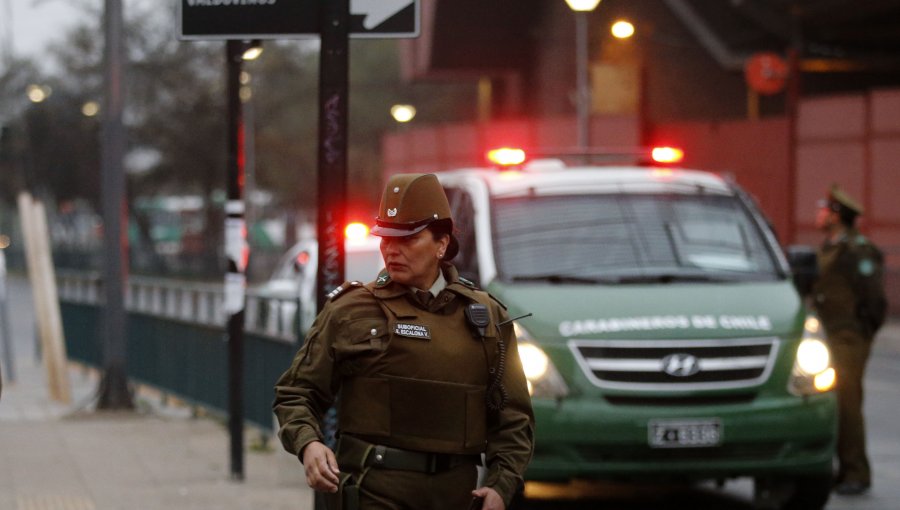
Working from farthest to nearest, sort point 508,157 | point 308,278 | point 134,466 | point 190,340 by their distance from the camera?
point 308,278 < point 190,340 < point 134,466 < point 508,157

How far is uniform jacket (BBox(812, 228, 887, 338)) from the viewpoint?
996 cm

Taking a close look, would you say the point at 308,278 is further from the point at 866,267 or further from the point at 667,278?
the point at 667,278

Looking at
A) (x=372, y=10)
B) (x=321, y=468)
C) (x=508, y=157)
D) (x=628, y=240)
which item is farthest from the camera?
(x=508, y=157)

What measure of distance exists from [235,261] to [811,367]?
3743mm

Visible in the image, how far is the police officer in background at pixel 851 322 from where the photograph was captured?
990 centimetres

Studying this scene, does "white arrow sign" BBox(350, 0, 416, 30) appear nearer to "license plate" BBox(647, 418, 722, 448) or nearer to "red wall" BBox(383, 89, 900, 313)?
"license plate" BBox(647, 418, 722, 448)

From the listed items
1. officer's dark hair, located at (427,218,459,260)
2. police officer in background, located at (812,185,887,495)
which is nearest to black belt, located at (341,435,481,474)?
officer's dark hair, located at (427,218,459,260)

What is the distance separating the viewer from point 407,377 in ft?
14.0

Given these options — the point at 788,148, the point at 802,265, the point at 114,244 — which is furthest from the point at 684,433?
the point at 788,148

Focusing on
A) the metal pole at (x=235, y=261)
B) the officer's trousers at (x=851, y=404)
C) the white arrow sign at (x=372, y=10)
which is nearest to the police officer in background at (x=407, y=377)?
the white arrow sign at (x=372, y=10)

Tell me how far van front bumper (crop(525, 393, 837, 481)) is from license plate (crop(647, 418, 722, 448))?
0.6 inches

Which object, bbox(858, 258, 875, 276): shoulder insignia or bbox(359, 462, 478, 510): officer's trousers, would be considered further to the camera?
bbox(858, 258, 875, 276): shoulder insignia

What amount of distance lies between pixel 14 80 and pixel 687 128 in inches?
1640

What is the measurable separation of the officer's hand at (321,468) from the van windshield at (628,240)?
4666mm
